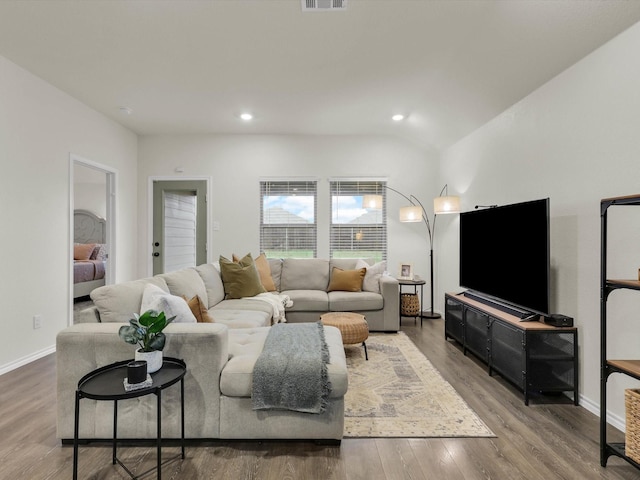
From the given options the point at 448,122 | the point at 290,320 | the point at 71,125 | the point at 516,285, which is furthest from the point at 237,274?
the point at 448,122

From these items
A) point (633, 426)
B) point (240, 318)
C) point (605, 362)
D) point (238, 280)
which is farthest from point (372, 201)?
point (633, 426)

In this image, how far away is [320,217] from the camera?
18.1ft

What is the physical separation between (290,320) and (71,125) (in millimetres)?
3382

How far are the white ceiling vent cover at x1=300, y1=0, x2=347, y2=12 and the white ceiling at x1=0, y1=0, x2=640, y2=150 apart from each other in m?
0.05

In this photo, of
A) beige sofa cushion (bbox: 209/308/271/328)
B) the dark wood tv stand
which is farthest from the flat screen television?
beige sofa cushion (bbox: 209/308/271/328)

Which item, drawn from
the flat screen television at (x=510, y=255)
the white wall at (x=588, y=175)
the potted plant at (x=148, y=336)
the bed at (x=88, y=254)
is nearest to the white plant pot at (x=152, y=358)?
the potted plant at (x=148, y=336)

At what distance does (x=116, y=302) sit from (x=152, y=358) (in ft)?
2.23

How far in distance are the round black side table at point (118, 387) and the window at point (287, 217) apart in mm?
3738

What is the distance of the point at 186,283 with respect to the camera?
122 inches

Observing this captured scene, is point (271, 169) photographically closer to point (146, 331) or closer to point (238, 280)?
point (238, 280)

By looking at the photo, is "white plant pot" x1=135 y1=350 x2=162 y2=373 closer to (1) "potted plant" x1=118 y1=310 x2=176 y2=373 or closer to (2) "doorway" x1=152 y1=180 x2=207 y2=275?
(1) "potted plant" x1=118 y1=310 x2=176 y2=373

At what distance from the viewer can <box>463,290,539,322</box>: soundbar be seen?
2723 millimetres

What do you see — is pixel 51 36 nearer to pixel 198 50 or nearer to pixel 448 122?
pixel 198 50

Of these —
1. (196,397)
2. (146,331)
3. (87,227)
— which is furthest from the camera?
(87,227)
